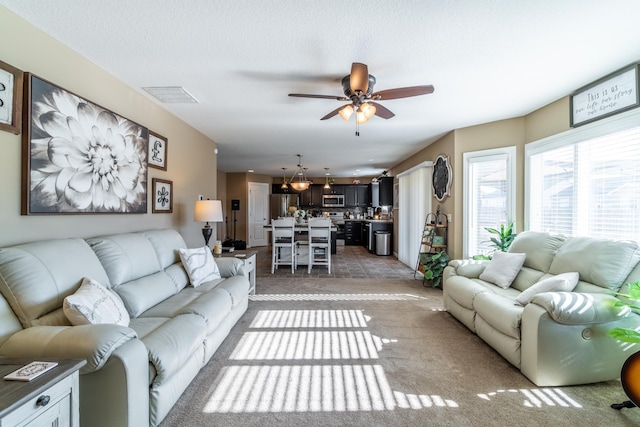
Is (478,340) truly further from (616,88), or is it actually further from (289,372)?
(616,88)

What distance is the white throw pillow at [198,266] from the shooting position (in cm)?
297

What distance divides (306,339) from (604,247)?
9.04ft

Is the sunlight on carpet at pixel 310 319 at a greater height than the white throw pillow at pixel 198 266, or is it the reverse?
the white throw pillow at pixel 198 266

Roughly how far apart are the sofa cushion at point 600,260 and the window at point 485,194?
1452mm

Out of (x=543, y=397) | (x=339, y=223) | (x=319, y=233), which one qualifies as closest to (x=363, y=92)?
(x=543, y=397)

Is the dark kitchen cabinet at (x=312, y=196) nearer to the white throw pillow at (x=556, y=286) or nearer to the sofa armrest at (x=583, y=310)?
the white throw pillow at (x=556, y=286)

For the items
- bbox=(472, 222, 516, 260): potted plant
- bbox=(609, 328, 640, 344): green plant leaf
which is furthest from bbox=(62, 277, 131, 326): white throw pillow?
bbox=(472, 222, 516, 260): potted plant

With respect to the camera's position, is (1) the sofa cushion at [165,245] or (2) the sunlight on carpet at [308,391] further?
(1) the sofa cushion at [165,245]

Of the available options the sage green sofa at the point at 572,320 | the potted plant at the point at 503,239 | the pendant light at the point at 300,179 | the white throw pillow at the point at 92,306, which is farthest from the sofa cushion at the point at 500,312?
the pendant light at the point at 300,179

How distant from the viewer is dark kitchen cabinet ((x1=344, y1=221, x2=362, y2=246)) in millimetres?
10281

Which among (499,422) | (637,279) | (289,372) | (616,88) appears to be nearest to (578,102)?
(616,88)

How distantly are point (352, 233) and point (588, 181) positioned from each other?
754 cm

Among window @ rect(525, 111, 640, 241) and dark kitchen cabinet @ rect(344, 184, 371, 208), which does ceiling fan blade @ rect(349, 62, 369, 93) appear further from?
dark kitchen cabinet @ rect(344, 184, 371, 208)

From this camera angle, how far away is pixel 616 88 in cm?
267
